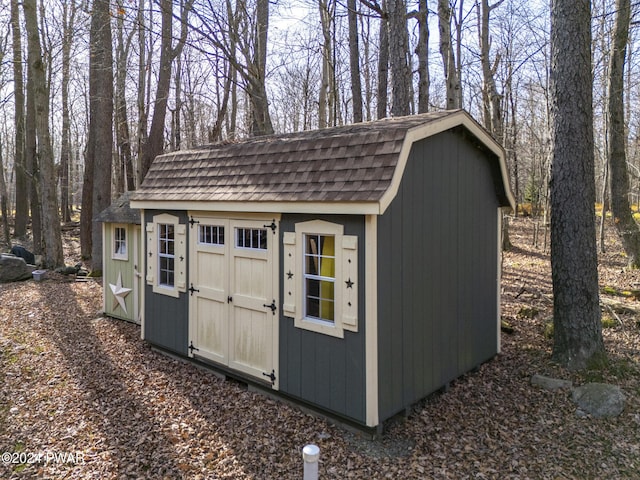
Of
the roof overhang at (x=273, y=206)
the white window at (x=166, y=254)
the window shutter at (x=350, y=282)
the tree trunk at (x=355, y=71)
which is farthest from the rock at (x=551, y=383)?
the tree trunk at (x=355, y=71)

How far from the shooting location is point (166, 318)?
650 cm

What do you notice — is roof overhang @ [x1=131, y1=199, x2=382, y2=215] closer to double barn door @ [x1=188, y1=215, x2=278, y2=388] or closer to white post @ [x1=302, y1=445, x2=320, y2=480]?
double barn door @ [x1=188, y1=215, x2=278, y2=388]

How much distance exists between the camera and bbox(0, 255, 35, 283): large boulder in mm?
11535

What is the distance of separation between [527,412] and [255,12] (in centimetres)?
985

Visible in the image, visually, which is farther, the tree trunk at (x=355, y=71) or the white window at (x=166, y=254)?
the tree trunk at (x=355, y=71)

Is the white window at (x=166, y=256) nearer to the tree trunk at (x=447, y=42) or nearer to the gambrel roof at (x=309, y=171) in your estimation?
the gambrel roof at (x=309, y=171)

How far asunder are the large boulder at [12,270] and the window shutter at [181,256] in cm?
785

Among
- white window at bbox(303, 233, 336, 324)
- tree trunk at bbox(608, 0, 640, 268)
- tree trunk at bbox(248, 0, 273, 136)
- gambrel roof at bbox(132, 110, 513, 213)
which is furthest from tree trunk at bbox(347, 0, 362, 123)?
white window at bbox(303, 233, 336, 324)

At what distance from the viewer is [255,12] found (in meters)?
10.6

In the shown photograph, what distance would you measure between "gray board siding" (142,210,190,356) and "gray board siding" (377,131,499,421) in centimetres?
300

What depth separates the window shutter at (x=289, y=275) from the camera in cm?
479

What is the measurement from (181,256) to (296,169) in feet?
7.44

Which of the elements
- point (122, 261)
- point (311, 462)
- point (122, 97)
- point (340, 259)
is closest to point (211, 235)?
point (340, 259)

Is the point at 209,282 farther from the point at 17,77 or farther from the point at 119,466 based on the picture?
the point at 17,77
